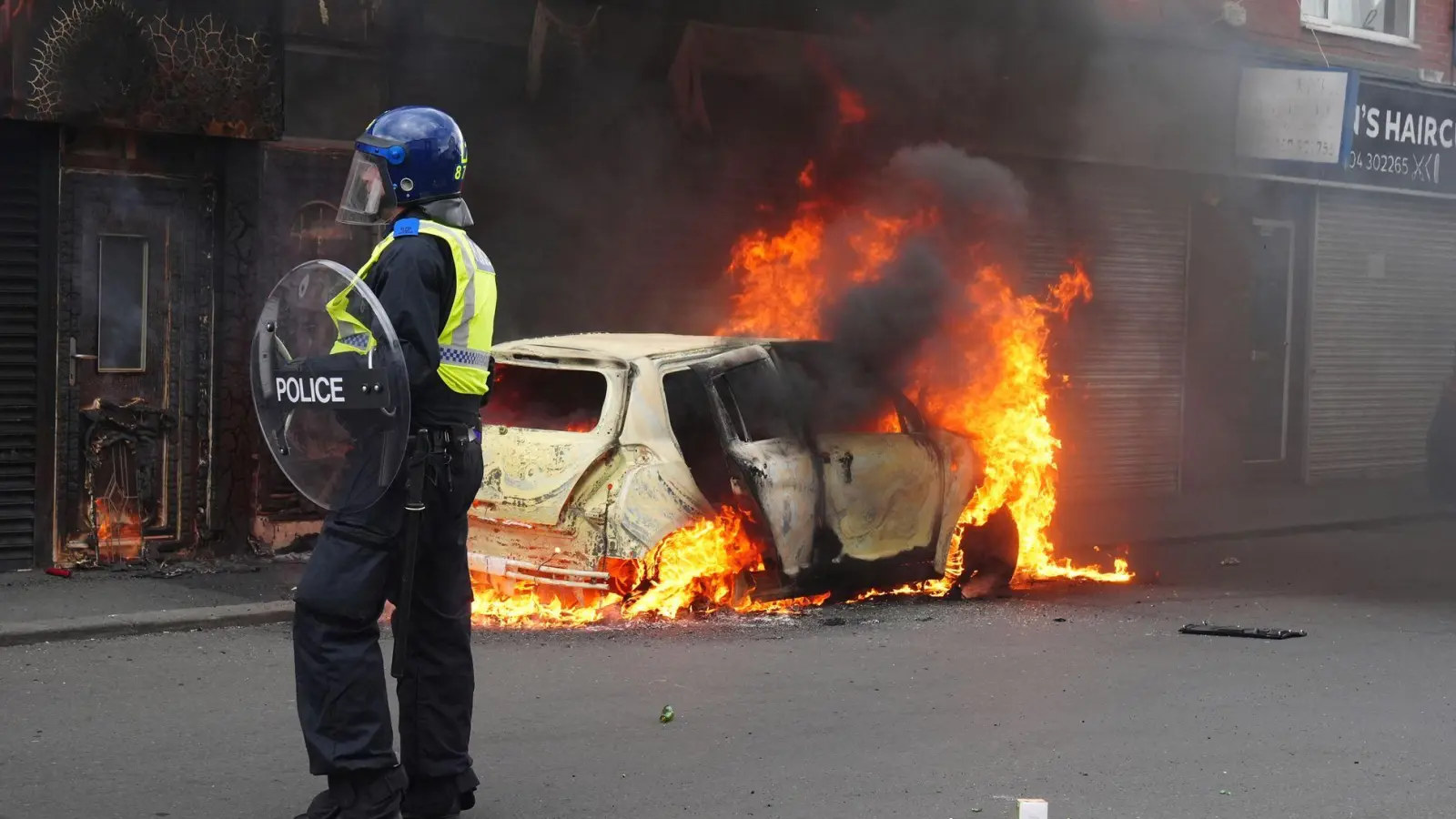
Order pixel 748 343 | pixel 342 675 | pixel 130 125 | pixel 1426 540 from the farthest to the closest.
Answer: pixel 1426 540
pixel 130 125
pixel 748 343
pixel 342 675

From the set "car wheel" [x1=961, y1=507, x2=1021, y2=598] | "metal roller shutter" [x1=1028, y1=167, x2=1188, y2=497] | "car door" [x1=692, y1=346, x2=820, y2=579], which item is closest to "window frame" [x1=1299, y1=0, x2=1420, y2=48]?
"metal roller shutter" [x1=1028, y1=167, x2=1188, y2=497]

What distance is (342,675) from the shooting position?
14.3 ft

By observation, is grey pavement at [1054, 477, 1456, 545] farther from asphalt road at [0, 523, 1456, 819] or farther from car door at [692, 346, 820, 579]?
car door at [692, 346, 820, 579]

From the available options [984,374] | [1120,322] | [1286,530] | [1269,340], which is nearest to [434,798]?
[984,374]

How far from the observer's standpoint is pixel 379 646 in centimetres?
453

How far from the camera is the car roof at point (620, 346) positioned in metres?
7.96

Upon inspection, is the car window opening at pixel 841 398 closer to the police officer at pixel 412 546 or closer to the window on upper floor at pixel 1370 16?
the police officer at pixel 412 546

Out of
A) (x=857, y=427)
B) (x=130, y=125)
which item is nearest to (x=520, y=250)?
(x=130, y=125)

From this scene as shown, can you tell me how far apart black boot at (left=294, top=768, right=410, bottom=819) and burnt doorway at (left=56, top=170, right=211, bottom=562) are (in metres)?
5.66

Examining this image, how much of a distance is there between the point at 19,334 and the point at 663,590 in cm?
411

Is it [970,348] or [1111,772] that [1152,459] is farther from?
[1111,772]

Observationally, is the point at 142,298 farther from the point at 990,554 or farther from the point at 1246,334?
the point at 1246,334

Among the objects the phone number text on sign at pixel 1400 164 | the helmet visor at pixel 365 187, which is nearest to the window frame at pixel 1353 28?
the phone number text on sign at pixel 1400 164

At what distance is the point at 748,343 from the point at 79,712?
368 centimetres
